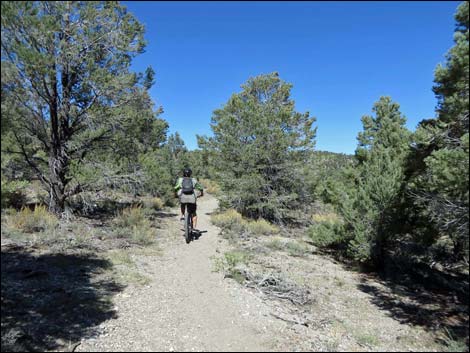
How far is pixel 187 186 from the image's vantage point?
870cm

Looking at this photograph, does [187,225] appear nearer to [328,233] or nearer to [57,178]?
[57,178]

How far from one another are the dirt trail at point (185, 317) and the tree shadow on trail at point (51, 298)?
236 mm

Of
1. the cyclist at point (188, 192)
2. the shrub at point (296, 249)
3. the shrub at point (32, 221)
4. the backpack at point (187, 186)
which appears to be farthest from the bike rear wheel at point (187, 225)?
the shrub at point (32, 221)

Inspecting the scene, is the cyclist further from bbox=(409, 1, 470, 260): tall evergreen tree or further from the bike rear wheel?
bbox=(409, 1, 470, 260): tall evergreen tree

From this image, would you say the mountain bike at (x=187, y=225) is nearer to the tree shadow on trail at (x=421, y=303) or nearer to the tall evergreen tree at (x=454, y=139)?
the tree shadow on trail at (x=421, y=303)

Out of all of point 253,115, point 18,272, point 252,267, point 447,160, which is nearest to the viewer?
point 447,160

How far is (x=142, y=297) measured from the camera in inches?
190

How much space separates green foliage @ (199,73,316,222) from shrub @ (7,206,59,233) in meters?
6.61

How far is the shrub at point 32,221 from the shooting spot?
22.1ft

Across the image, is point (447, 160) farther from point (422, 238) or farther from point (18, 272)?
point (18, 272)

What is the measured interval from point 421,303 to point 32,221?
8952 mm

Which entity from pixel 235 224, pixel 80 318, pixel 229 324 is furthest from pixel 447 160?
pixel 235 224

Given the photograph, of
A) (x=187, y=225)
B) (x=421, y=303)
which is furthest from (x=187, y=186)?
(x=421, y=303)

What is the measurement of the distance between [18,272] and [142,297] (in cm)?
203
